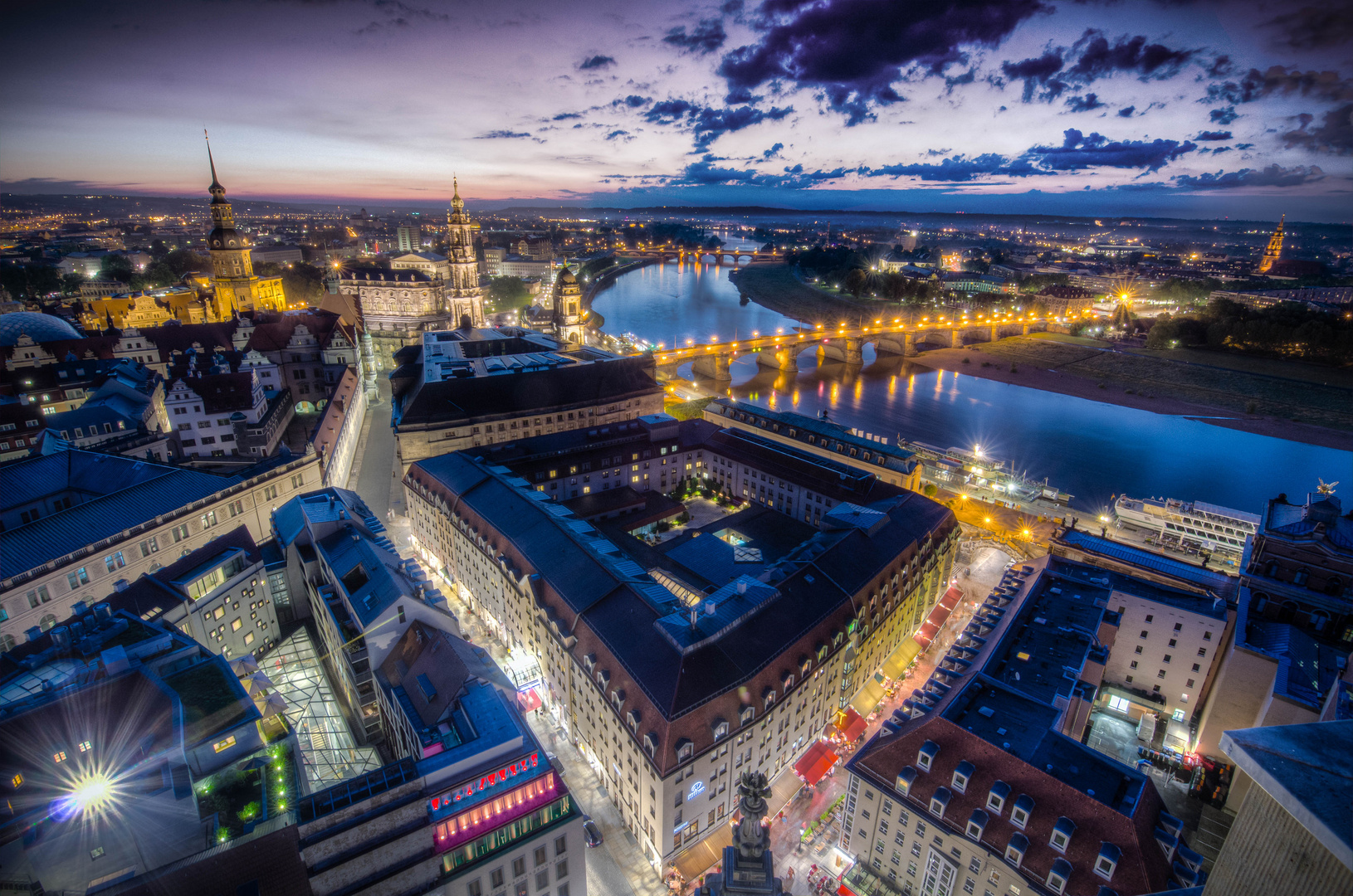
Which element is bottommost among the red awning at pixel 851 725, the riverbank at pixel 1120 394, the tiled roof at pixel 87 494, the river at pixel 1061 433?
the red awning at pixel 851 725

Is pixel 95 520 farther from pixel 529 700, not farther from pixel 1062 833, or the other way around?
pixel 1062 833

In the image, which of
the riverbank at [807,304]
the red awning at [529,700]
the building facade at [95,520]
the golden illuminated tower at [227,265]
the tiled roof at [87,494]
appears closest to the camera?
the building facade at [95,520]

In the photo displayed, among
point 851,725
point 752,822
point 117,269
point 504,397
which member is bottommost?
point 851,725

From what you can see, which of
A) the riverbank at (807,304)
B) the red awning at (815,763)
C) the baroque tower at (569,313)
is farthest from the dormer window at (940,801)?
the riverbank at (807,304)

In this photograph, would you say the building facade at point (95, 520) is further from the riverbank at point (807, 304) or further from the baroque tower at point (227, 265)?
the riverbank at point (807, 304)

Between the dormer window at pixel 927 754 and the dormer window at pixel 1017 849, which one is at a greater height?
the dormer window at pixel 927 754

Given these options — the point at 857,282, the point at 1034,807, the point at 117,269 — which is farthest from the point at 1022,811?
the point at 857,282

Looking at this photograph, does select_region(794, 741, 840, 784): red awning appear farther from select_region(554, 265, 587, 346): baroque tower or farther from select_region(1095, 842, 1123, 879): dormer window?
select_region(554, 265, 587, 346): baroque tower

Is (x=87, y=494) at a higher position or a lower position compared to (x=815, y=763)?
higher
